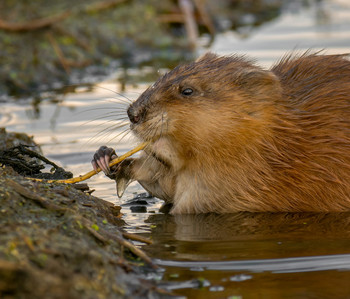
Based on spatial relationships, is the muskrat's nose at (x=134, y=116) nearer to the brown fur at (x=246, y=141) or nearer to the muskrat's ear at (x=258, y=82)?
the brown fur at (x=246, y=141)

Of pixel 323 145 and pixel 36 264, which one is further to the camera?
pixel 323 145

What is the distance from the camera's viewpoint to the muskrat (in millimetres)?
5312

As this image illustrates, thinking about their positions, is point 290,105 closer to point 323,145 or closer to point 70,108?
point 323,145

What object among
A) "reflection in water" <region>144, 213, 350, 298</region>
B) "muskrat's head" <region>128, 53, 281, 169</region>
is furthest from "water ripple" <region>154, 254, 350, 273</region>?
"muskrat's head" <region>128, 53, 281, 169</region>

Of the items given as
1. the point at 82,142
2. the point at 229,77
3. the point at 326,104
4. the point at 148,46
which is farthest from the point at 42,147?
the point at 148,46

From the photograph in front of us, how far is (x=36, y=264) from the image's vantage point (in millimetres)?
3322

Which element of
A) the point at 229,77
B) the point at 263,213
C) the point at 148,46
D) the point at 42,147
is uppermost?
the point at 148,46

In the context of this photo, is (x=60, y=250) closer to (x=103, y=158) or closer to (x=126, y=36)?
(x=103, y=158)

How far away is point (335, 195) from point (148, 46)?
6.52 meters

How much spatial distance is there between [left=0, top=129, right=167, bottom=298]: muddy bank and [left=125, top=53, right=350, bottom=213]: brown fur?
0.92 m

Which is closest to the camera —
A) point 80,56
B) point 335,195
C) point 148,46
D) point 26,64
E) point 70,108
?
point 335,195

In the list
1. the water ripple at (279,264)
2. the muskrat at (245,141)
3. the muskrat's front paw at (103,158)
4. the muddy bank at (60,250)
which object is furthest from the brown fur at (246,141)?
the water ripple at (279,264)

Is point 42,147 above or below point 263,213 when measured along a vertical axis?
above

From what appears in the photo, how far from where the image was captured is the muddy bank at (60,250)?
10.4ft
